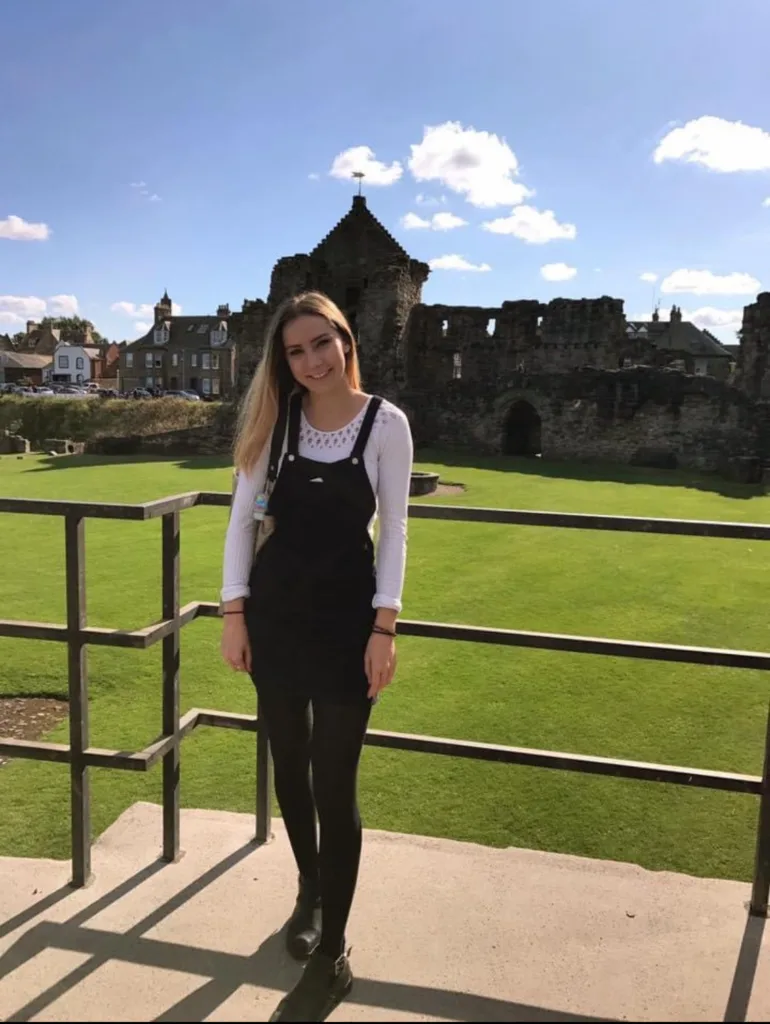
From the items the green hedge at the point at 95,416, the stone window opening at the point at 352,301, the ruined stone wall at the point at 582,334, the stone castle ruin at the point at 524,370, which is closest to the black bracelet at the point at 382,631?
the stone castle ruin at the point at 524,370

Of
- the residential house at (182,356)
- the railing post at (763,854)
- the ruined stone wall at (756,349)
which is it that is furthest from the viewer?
the residential house at (182,356)

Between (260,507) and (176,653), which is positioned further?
(176,653)

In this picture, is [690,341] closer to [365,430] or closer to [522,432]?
[522,432]

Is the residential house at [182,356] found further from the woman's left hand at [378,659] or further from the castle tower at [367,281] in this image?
the woman's left hand at [378,659]

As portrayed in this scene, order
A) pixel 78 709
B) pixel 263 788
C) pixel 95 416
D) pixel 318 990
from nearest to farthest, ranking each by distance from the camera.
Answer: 1. pixel 318 990
2. pixel 78 709
3. pixel 263 788
4. pixel 95 416

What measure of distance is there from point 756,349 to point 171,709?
31012 mm

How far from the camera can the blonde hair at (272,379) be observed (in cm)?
249

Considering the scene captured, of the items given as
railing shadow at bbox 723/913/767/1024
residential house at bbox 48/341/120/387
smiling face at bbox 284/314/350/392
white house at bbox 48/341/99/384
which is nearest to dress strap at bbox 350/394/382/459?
smiling face at bbox 284/314/350/392

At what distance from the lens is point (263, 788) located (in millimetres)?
3336

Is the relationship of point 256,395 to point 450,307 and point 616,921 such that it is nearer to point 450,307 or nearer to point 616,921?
point 616,921

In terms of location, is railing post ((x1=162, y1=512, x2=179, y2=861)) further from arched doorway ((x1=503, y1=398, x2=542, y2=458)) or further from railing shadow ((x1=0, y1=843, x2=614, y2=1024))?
arched doorway ((x1=503, y1=398, x2=542, y2=458))

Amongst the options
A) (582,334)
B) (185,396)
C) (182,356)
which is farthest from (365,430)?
(182,356)

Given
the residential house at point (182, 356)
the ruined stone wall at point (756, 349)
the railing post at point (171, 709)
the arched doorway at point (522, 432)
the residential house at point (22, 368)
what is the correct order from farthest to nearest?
the residential house at point (22, 368) < the residential house at point (182, 356) < the arched doorway at point (522, 432) < the ruined stone wall at point (756, 349) < the railing post at point (171, 709)

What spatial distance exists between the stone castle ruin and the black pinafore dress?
24.1 metres
